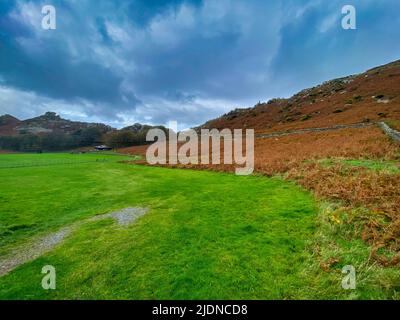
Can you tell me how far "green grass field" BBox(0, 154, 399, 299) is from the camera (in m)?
5.70

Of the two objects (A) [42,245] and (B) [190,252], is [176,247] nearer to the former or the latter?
(B) [190,252]

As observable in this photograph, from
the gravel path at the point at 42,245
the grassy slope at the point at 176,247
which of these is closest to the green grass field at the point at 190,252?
the grassy slope at the point at 176,247

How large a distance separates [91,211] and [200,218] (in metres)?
6.29

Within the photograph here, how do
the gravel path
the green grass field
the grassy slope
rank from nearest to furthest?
the green grass field < the grassy slope < the gravel path

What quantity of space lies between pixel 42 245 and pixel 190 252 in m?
5.59

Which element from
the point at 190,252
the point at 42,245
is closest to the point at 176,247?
the point at 190,252

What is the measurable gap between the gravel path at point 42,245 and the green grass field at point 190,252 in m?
0.32

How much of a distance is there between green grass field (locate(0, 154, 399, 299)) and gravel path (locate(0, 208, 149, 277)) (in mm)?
320

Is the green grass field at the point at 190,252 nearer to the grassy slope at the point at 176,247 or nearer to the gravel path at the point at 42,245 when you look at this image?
the grassy slope at the point at 176,247

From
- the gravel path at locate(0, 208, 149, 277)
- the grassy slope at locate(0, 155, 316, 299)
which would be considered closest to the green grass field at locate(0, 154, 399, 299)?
the grassy slope at locate(0, 155, 316, 299)

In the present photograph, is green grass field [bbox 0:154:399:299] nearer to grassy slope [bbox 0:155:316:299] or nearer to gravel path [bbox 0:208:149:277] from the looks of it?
grassy slope [bbox 0:155:316:299]

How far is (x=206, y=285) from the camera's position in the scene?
5.89m
